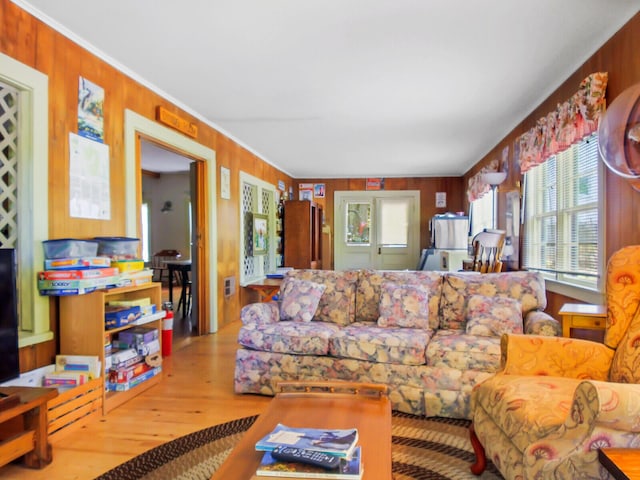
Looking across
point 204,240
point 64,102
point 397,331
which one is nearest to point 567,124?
point 397,331

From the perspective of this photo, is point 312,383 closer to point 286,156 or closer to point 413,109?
point 413,109

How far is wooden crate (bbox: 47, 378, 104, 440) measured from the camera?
85.5 inches

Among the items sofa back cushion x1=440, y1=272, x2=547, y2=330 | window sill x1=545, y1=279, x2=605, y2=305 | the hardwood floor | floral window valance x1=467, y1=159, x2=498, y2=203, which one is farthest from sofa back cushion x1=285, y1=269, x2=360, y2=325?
floral window valance x1=467, y1=159, x2=498, y2=203

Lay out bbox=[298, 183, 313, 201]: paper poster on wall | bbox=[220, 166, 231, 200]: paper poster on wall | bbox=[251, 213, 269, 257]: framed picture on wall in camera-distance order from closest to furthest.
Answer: bbox=[220, 166, 231, 200]: paper poster on wall, bbox=[251, 213, 269, 257]: framed picture on wall, bbox=[298, 183, 313, 201]: paper poster on wall

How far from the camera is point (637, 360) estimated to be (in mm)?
1652

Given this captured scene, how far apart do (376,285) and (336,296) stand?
33 cm

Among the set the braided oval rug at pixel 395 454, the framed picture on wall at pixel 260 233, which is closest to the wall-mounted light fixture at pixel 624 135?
the braided oval rug at pixel 395 454

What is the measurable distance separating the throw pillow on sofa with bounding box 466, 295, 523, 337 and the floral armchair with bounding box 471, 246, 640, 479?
75cm

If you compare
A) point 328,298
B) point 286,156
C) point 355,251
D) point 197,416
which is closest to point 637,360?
point 328,298

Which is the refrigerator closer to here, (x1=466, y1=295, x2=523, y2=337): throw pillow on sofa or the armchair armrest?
(x1=466, y1=295, x2=523, y2=337): throw pillow on sofa

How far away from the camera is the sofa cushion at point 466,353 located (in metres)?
2.43

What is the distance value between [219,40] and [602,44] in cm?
252

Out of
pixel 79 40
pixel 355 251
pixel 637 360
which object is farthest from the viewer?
pixel 355 251

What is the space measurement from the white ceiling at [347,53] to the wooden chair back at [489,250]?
1.26m
